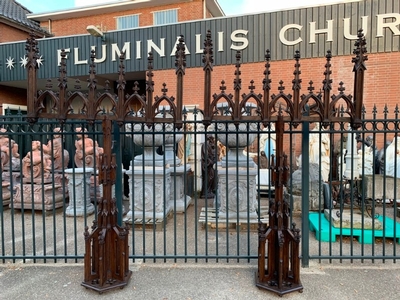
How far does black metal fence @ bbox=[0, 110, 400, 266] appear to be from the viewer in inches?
136

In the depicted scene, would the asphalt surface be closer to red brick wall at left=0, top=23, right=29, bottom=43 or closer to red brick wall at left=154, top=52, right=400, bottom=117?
red brick wall at left=154, top=52, right=400, bottom=117

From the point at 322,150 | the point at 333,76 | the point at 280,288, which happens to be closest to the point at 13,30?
the point at 333,76

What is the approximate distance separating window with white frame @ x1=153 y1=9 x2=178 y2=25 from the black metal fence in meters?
12.0

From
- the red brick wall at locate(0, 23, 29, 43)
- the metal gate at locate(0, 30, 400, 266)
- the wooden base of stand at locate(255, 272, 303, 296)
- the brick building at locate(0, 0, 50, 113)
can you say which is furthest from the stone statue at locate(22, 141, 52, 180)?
the red brick wall at locate(0, 23, 29, 43)

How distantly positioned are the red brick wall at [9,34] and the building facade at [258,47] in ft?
8.90

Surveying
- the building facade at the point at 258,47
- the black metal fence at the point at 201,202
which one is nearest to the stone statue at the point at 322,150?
the black metal fence at the point at 201,202

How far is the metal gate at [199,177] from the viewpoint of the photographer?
10.0 feet

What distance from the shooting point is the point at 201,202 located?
7.07m

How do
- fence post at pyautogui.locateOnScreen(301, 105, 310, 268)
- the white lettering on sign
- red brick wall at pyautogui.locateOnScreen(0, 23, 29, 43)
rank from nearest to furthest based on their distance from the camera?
fence post at pyautogui.locateOnScreen(301, 105, 310, 268) < the white lettering on sign < red brick wall at pyautogui.locateOnScreen(0, 23, 29, 43)

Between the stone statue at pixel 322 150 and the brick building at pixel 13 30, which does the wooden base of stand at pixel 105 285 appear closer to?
the stone statue at pixel 322 150

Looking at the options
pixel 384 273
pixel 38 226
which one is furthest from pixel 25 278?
pixel 384 273

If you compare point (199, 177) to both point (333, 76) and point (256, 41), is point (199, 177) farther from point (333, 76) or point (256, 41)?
point (333, 76)

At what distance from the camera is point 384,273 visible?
331cm

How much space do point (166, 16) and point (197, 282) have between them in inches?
654
